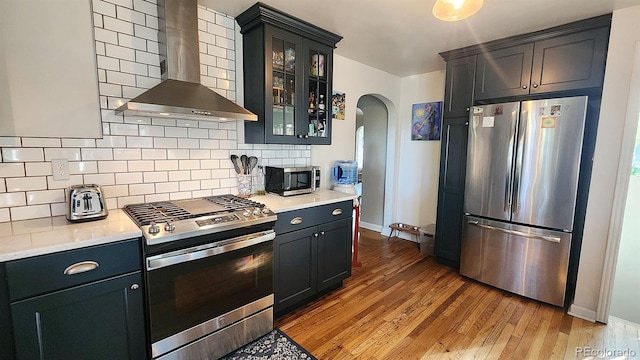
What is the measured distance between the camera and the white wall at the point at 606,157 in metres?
2.08

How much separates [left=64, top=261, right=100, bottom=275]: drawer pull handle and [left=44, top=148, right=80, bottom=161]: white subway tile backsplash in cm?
79

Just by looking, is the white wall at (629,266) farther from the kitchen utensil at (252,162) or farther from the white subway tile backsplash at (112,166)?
the white subway tile backsplash at (112,166)

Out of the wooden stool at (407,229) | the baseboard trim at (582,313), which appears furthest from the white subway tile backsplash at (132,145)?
the baseboard trim at (582,313)

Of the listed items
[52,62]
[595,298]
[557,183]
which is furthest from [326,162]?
[595,298]

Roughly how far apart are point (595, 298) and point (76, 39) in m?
4.23

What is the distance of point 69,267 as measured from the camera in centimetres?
128

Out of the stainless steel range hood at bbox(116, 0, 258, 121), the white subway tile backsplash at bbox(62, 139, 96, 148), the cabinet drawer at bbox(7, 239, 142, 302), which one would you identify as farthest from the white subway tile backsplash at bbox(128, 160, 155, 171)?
the cabinet drawer at bbox(7, 239, 142, 302)

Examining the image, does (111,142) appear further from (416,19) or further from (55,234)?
(416,19)

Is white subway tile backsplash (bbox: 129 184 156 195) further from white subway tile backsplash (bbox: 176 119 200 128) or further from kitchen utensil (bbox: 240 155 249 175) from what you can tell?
kitchen utensil (bbox: 240 155 249 175)

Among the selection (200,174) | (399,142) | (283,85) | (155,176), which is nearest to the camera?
(155,176)

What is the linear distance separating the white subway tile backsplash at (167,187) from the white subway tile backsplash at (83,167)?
1.27ft

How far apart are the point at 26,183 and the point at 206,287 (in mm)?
1212

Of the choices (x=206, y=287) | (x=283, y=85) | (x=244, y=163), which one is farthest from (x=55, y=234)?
(x=283, y=85)

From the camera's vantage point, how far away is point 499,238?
8.84 ft
